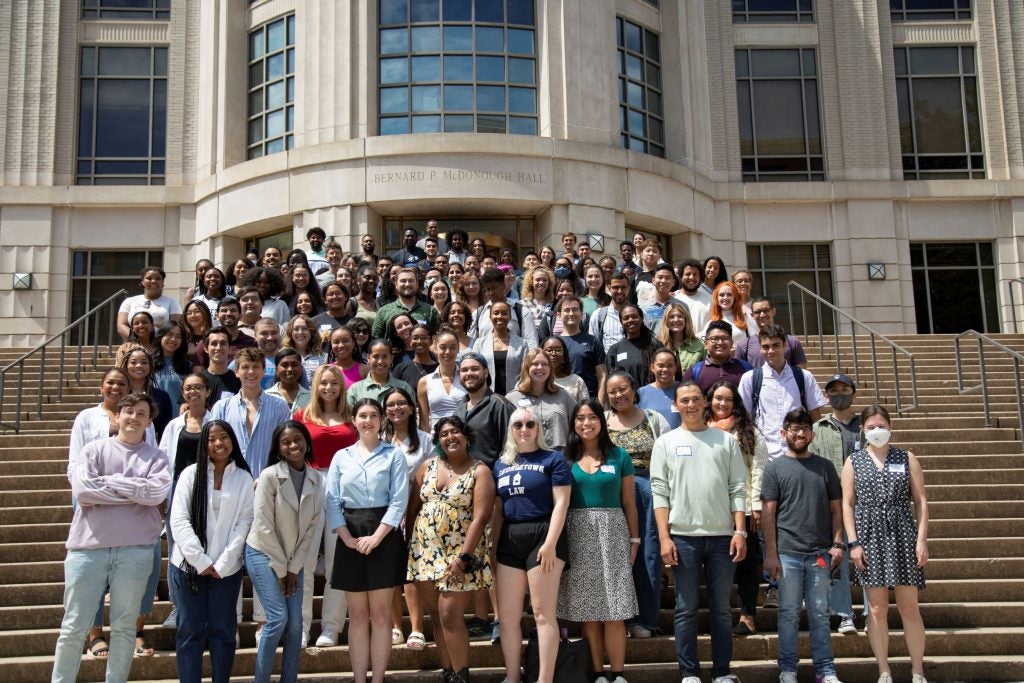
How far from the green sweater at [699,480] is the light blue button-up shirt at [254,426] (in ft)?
9.55

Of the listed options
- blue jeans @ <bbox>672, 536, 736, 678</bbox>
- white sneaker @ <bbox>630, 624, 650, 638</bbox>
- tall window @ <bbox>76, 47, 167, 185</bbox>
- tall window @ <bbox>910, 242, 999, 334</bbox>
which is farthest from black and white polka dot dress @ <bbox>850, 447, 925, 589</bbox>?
tall window @ <bbox>76, 47, 167, 185</bbox>

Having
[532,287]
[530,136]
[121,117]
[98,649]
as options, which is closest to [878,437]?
[532,287]

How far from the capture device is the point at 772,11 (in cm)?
2427

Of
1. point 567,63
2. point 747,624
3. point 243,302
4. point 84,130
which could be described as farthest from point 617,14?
point 747,624

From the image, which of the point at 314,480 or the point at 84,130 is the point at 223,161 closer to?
the point at 84,130

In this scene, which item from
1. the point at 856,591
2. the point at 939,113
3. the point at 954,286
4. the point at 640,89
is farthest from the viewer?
the point at 939,113

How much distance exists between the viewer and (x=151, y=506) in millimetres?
6664

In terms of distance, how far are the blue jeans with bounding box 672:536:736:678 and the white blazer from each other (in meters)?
2.93

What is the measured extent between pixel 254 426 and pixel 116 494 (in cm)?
131

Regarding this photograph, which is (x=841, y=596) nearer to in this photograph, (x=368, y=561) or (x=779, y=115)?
(x=368, y=561)

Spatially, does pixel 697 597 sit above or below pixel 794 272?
below

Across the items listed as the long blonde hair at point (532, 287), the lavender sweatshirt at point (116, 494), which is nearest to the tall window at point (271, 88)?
the long blonde hair at point (532, 287)

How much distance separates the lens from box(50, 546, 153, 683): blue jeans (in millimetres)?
6297

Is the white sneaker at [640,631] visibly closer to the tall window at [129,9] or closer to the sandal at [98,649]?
the sandal at [98,649]
